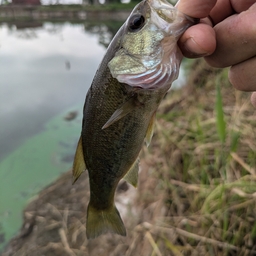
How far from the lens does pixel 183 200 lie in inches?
86.5

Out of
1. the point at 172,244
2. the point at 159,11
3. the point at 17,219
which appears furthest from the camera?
the point at 17,219

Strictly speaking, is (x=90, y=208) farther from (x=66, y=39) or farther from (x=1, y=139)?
(x=66, y=39)

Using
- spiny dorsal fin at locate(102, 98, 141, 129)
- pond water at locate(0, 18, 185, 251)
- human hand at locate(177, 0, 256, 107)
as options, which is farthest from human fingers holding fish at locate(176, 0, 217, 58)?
pond water at locate(0, 18, 185, 251)

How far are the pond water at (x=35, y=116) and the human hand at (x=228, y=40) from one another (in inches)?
108

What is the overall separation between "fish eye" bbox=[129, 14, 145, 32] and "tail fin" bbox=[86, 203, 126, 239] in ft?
2.89

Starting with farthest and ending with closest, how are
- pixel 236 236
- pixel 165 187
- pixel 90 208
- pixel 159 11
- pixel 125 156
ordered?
pixel 165 187 → pixel 236 236 → pixel 90 208 → pixel 125 156 → pixel 159 11

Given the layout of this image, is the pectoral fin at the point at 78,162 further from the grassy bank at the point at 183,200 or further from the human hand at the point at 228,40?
the grassy bank at the point at 183,200

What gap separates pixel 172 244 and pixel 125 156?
3.31 ft

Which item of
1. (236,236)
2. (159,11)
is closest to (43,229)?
Result: (236,236)

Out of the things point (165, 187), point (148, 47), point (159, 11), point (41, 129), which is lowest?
point (41, 129)

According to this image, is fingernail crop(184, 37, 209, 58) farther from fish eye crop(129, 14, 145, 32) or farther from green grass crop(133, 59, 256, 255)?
green grass crop(133, 59, 256, 255)

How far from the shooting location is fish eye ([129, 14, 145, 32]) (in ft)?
3.37

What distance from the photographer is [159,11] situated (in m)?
0.98

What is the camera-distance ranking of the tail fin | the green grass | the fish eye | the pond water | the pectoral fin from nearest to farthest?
1. the fish eye
2. the pectoral fin
3. the tail fin
4. the green grass
5. the pond water
